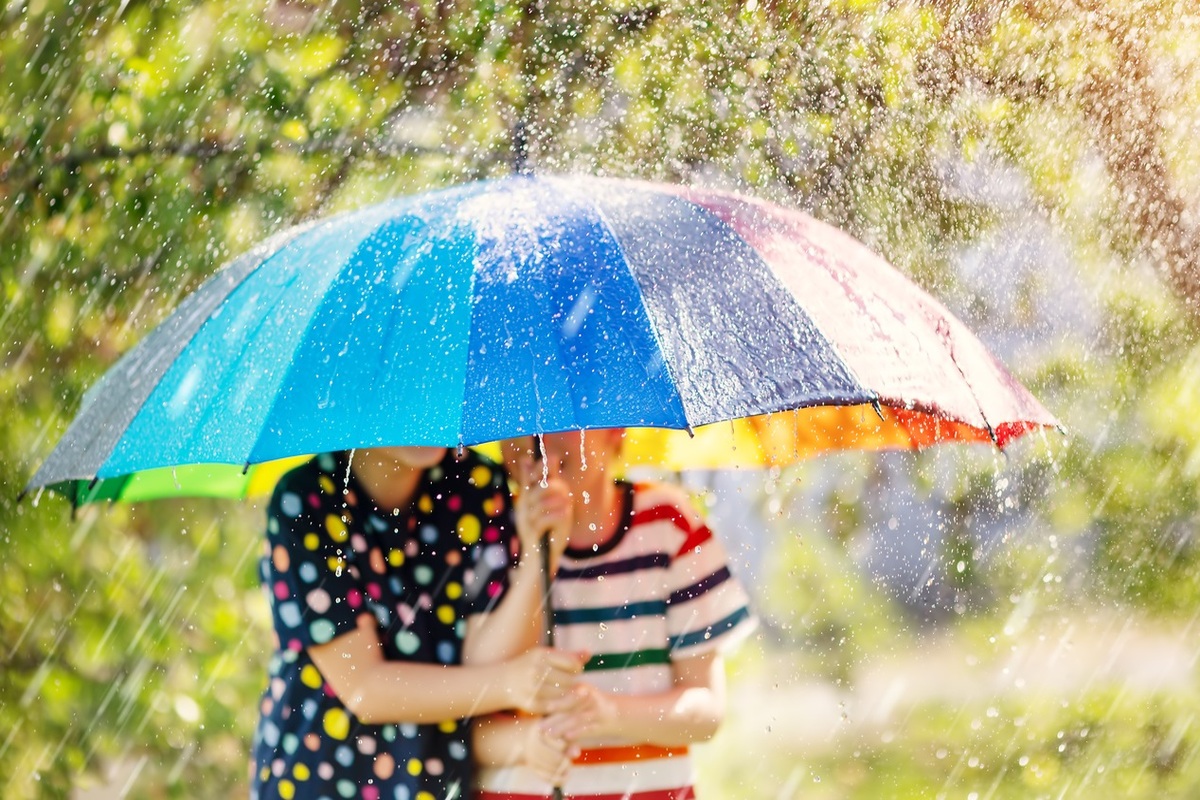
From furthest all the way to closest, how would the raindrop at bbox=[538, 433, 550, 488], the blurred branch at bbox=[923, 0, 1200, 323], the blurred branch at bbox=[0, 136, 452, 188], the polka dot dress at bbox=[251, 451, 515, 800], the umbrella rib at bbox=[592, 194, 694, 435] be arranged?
the blurred branch at bbox=[923, 0, 1200, 323] < the blurred branch at bbox=[0, 136, 452, 188] < the polka dot dress at bbox=[251, 451, 515, 800] < the raindrop at bbox=[538, 433, 550, 488] < the umbrella rib at bbox=[592, 194, 694, 435]

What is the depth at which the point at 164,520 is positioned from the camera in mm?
4023

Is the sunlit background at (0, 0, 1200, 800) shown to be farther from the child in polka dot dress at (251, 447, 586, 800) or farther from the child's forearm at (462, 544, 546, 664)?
the child's forearm at (462, 544, 546, 664)

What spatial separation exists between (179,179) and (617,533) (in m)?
2.44

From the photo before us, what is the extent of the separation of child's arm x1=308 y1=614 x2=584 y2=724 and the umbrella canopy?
45 cm

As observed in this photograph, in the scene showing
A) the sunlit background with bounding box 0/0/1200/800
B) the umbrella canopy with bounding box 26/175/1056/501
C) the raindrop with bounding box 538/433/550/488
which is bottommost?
the sunlit background with bounding box 0/0/1200/800

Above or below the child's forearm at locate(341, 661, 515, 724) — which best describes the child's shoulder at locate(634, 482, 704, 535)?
above

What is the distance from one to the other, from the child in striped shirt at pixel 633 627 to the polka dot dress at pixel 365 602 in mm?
114

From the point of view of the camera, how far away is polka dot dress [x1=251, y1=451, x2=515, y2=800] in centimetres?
197

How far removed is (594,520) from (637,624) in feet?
0.62

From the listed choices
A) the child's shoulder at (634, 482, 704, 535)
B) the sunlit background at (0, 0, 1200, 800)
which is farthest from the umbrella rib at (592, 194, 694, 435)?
the sunlit background at (0, 0, 1200, 800)

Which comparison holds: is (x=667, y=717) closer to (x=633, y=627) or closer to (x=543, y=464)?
(x=633, y=627)

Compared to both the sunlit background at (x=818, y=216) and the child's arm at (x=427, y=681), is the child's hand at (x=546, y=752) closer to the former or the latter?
the child's arm at (x=427, y=681)

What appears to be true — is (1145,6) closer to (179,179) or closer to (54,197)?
(179,179)

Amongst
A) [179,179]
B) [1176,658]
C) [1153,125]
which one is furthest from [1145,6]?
[179,179]
